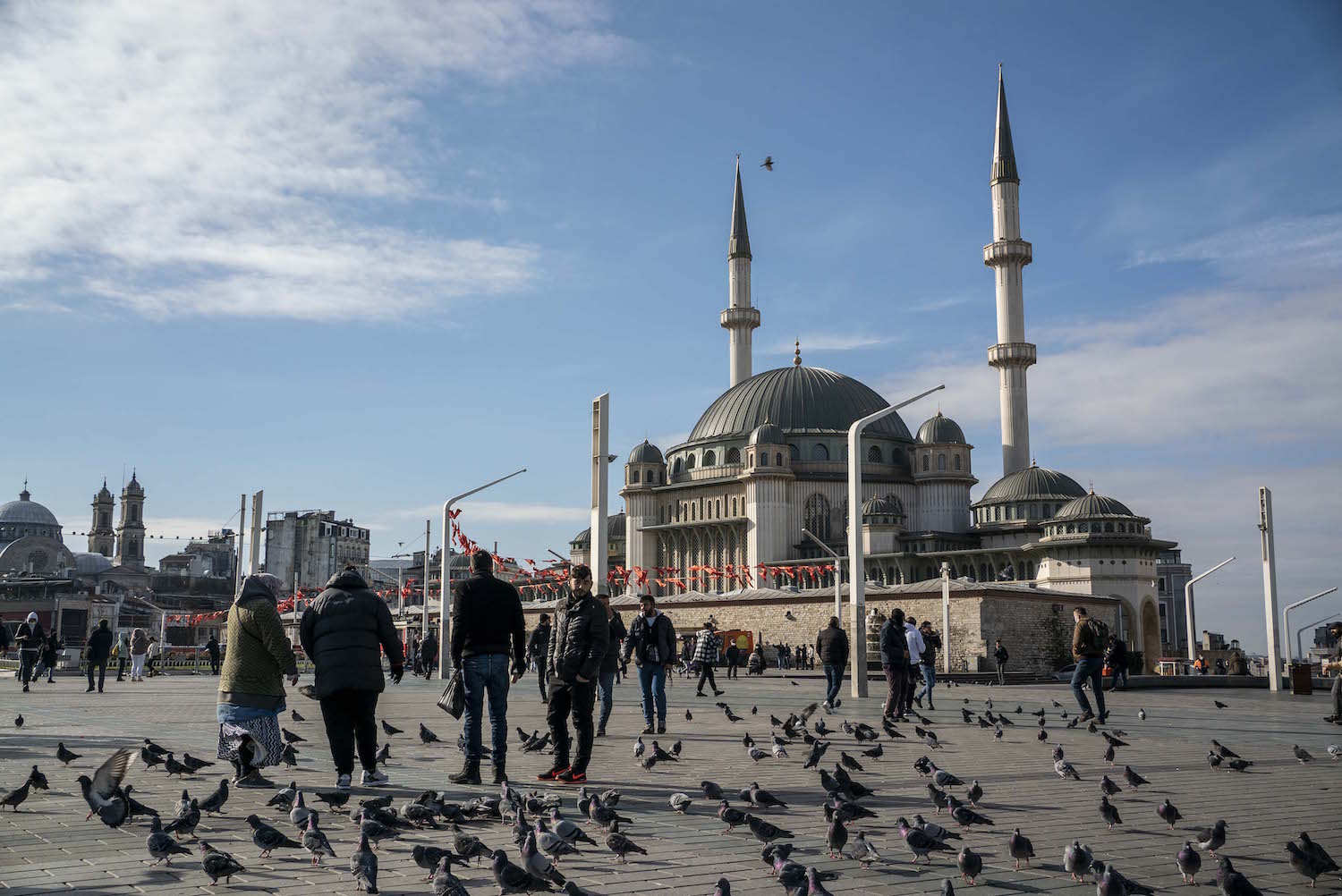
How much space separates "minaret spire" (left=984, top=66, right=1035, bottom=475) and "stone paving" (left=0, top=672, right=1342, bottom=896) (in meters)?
50.1

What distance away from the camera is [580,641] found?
9.18 metres

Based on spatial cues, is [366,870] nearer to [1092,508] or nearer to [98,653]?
[98,653]

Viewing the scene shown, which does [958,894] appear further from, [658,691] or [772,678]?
[772,678]

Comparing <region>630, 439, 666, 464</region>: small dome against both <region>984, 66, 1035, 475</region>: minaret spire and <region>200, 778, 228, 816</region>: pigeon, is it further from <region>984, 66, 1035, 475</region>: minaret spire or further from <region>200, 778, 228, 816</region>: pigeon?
<region>200, 778, 228, 816</region>: pigeon

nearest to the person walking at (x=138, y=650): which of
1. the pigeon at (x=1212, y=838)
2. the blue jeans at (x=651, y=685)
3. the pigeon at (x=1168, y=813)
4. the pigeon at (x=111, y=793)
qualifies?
the blue jeans at (x=651, y=685)

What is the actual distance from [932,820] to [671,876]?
2348 millimetres

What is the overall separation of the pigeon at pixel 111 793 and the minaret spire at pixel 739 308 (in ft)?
236

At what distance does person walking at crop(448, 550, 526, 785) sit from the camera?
882cm

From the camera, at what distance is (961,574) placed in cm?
6288

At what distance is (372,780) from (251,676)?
1.12m

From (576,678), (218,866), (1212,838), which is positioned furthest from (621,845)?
(576,678)

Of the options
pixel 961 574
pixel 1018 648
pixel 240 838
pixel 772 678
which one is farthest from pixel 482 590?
pixel 961 574

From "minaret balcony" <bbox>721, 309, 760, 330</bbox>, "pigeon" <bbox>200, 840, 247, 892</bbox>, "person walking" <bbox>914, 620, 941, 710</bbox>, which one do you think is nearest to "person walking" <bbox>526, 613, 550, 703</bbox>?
"person walking" <bbox>914, 620, 941, 710</bbox>

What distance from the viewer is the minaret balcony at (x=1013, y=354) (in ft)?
212
